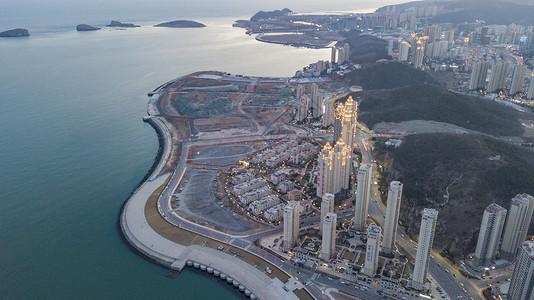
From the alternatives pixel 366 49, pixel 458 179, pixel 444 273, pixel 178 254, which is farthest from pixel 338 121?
pixel 366 49

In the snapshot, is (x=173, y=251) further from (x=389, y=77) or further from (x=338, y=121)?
(x=389, y=77)

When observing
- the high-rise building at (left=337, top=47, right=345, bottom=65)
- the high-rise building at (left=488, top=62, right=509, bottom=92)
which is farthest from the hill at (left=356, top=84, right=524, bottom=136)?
the high-rise building at (left=337, top=47, right=345, bottom=65)

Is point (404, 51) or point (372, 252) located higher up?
point (404, 51)

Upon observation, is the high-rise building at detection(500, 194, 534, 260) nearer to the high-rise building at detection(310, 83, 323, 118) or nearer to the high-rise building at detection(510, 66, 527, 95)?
the high-rise building at detection(310, 83, 323, 118)

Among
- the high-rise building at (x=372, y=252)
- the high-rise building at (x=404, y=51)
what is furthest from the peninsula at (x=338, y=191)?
the high-rise building at (x=404, y=51)

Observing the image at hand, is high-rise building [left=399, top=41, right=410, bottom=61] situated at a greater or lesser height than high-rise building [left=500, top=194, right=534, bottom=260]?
greater

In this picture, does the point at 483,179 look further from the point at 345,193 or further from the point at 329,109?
the point at 329,109

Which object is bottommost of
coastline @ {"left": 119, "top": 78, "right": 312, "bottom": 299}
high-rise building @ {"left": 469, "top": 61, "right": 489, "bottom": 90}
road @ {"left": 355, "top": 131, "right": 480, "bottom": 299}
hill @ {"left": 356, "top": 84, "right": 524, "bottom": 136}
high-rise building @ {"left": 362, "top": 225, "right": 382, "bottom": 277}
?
coastline @ {"left": 119, "top": 78, "right": 312, "bottom": 299}

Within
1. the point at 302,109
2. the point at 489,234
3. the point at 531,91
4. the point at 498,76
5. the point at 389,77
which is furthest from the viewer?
the point at 389,77
